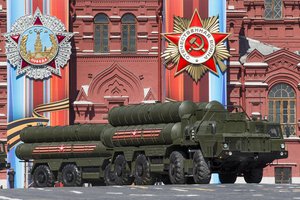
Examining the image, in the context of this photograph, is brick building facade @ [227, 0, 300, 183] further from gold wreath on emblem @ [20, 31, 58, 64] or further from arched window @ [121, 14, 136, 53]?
gold wreath on emblem @ [20, 31, 58, 64]

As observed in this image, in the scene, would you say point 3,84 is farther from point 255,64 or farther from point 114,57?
point 255,64

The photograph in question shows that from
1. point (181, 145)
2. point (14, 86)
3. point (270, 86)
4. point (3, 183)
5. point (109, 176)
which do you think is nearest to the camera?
point (181, 145)

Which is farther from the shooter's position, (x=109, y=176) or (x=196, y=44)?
(x=196, y=44)

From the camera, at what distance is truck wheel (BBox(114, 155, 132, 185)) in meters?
41.5

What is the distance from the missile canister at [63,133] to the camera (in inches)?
1818

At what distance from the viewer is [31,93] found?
201 ft

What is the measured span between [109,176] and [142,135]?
3.94 m

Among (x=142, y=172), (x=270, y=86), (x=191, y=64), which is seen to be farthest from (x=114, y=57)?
(x=142, y=172)

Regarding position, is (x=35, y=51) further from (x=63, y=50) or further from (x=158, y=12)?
(x=158, y=12)

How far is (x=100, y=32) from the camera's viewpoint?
64375 millimetres

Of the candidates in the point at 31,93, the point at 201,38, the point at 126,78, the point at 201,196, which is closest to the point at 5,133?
the point at 31,93

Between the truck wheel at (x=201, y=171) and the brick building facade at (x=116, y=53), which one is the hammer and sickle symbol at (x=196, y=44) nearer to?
the brick building facade at (x=116, y=53)

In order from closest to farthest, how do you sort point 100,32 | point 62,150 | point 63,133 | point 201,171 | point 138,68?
point 201,171 < point 62,150 < point 63,133 < point 138,68 < point 100,32

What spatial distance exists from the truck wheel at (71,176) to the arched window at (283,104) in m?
19.9
